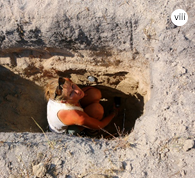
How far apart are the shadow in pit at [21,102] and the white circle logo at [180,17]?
7.62ft

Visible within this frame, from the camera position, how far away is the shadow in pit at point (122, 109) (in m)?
3.42

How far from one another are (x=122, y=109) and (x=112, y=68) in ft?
3.74

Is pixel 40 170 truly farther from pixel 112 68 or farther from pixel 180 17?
pixel 180 17

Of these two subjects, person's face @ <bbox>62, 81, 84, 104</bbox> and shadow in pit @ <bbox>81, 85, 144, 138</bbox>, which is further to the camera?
shadow in pit @ <bbox>81, 85, 144, 138</bbox>

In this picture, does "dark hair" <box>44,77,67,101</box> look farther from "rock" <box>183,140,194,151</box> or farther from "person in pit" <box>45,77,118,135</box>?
"rock" <box>183,140,194,151</box>

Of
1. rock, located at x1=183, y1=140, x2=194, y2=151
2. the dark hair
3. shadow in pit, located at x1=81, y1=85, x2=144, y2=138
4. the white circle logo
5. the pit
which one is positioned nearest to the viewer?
rock, located at x1=183, y1=140, x2=194, y2=151

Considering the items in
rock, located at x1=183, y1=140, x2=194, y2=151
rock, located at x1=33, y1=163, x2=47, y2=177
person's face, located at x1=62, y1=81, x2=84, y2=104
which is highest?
person's face, located at x1=62, y1=81, x2=84, y2=104

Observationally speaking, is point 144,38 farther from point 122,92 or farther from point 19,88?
point 19,88

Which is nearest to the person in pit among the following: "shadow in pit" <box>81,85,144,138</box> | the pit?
the pit

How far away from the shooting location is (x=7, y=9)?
2469 millimetres

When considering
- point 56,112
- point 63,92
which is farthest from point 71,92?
point 56,112

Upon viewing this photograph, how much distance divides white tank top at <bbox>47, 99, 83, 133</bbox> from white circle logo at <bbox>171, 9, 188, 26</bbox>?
1452 millimetres

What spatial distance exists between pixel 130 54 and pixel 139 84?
53cm

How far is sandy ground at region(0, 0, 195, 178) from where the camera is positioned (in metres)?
1.85
